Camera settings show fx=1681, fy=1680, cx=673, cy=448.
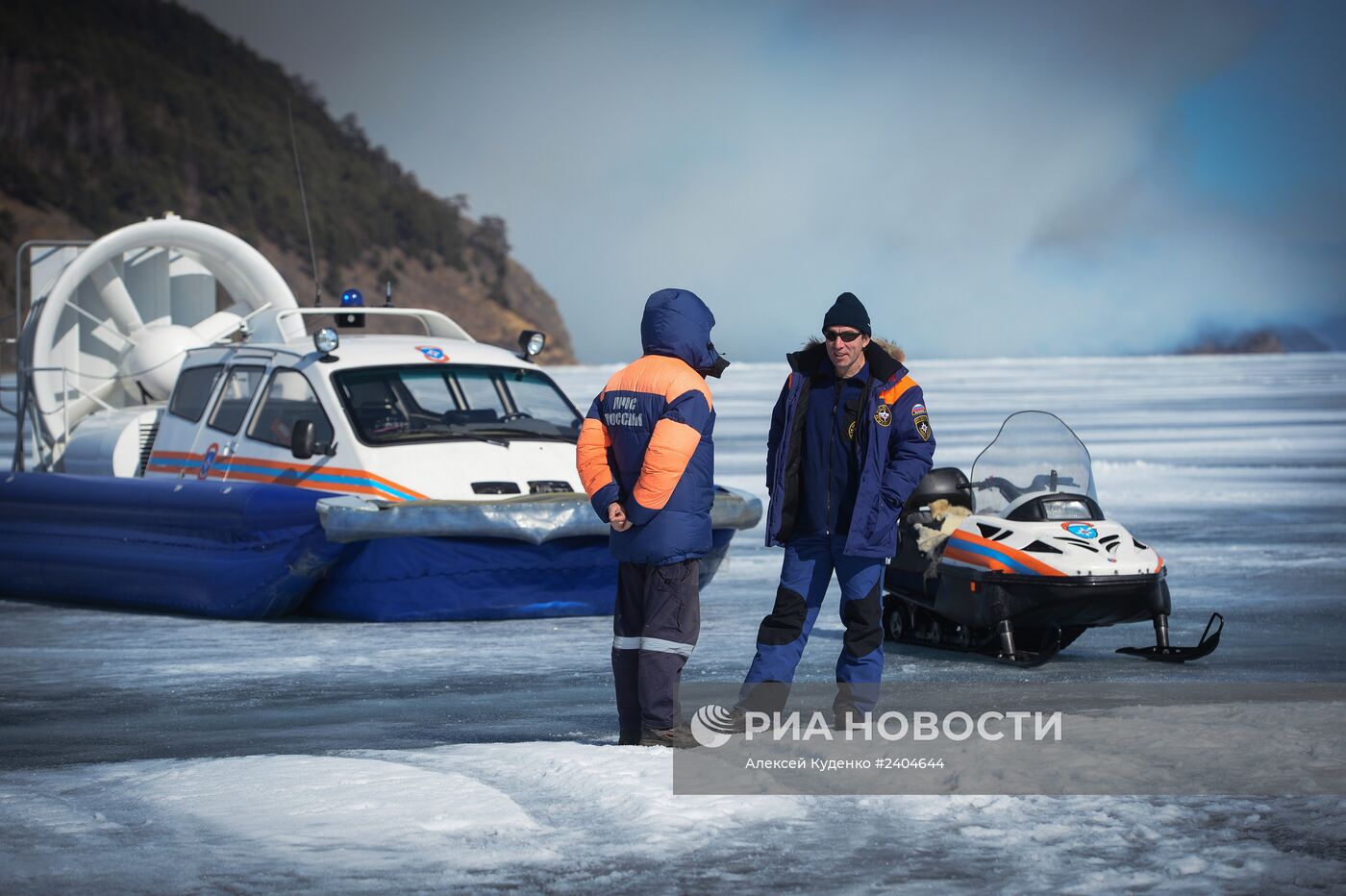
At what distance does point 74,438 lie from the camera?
37.7ft

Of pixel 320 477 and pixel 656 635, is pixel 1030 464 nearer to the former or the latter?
pixel 656 635

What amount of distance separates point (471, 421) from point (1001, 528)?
145 inches

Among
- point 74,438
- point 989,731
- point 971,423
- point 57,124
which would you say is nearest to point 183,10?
point 57,124

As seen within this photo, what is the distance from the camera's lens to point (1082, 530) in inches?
297

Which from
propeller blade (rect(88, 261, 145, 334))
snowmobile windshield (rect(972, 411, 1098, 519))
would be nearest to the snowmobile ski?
snowmobile windshield (rect(972, 411, 1098, 519))

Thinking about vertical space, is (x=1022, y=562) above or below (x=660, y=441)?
below

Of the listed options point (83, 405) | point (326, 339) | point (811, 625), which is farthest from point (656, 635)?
point (83, 405)

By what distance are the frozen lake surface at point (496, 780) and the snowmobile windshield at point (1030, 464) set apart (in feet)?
2.67

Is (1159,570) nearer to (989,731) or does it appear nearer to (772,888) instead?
(989,731)

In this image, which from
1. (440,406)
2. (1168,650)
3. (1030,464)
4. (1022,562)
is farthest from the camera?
(440,406)

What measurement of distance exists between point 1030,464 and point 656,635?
3.18 metres

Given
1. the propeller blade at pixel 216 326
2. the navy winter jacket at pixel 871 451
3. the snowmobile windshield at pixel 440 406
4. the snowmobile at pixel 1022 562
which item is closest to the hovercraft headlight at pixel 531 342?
the snowmobile windshield at pixel 440 406

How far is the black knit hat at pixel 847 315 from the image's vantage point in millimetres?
5781

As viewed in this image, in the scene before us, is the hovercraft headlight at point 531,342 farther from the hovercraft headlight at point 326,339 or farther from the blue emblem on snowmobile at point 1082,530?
the blue emblem on snowmobile at point 1082,530
